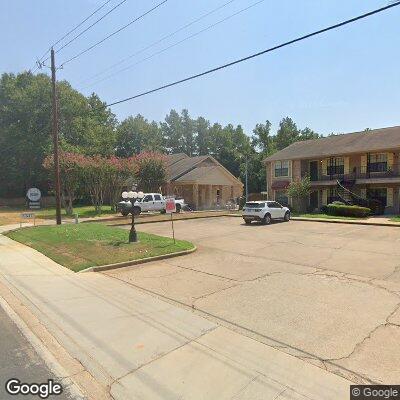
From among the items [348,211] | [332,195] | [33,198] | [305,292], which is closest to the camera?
[305,292]

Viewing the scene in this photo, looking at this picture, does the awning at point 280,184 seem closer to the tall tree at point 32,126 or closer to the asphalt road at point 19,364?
the tall tree at point 32,126

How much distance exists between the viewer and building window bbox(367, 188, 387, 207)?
104 ft

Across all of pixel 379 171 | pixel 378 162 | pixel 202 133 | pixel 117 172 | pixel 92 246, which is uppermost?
pixel 202 133

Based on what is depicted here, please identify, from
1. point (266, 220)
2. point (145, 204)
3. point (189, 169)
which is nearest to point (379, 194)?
point (266, 220)

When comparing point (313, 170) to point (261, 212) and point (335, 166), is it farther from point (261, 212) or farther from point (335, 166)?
point (261, 212)

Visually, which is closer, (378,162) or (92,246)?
(92,246)

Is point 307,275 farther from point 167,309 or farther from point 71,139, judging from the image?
point 71,139

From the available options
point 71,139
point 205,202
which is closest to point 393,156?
point 205,202

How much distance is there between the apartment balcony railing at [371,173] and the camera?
30.7 metres

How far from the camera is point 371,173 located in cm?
3195

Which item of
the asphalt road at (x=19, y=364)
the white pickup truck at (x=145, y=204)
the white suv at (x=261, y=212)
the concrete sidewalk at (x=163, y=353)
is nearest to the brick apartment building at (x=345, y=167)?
the white suv at (x=261, y=212)

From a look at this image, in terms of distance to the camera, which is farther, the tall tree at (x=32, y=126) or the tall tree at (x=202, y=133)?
the tall tree at (x=202, y=133)

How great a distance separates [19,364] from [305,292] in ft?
19.3

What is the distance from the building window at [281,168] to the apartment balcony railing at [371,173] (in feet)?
14.8
